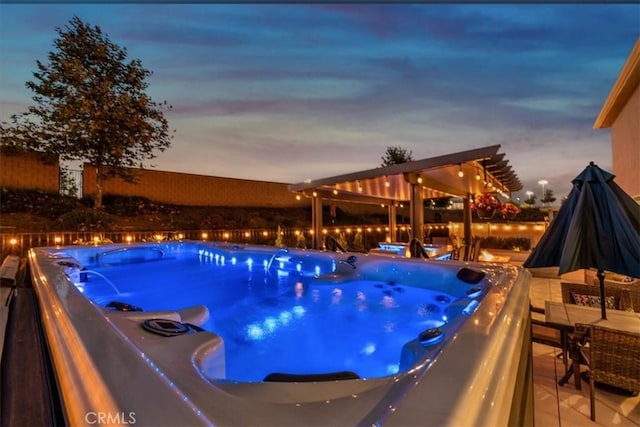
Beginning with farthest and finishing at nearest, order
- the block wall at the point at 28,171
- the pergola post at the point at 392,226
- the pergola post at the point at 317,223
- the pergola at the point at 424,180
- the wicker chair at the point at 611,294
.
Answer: the pergola post at the point at 392,226
the block wall at the point at 28,171
the pergola post at the point at 317,223
the pergola at the point at 424,180
the wicker chair at the point at 611,294

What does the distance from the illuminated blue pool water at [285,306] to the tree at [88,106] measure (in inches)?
199

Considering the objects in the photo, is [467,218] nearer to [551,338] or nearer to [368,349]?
[551,338]

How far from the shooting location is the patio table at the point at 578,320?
260cm

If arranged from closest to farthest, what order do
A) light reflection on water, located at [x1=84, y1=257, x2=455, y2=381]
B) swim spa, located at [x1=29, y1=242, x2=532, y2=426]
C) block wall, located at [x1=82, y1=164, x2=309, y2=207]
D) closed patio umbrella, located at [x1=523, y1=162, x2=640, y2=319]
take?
swim spa, located at [x1=29, y1=242, x2=532, y2=426] → closed patio umbrella, located at [x1=523, y1=162, x2=640, y2=319] → light reflection on water, located at [x1=84, y1=257, x2=455, y2=381] → block wall, located at [x1=82, y1=164, x2=309, y2=207]

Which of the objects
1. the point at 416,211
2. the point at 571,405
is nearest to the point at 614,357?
the point at 571,405

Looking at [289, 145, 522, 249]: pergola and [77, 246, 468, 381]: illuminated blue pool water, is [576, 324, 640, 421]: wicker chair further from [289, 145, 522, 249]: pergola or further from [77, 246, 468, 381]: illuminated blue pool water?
[289, 145, 522, 249]: pergola

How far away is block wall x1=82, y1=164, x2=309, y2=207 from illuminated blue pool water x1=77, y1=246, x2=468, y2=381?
638 cm

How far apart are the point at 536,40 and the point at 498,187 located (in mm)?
4945

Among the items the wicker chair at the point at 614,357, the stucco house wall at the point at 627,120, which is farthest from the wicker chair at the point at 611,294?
the stucco house wall at the point at 627,120

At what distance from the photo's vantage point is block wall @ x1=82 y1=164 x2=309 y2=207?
41.2ft

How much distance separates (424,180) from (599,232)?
476 centimetres

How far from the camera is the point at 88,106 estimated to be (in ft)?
30.9

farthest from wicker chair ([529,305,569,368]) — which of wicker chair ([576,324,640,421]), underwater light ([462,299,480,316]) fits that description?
underwater light ([462,299,480,316])

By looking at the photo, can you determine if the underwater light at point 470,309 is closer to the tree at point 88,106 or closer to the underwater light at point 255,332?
the underwater light at point 255,332
